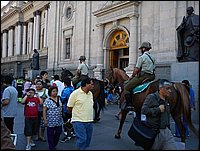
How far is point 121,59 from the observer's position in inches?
798

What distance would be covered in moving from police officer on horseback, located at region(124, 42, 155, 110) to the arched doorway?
11.9 meters

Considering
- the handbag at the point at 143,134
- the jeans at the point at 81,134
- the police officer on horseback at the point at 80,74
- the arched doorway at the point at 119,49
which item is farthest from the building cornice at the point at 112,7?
the handbag at the point at 143,134

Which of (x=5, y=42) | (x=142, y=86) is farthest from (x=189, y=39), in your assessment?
(x=5, y=42)

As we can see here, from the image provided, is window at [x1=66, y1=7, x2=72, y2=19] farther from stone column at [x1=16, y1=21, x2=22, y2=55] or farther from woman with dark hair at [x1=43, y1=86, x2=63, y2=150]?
woman with dark hair at [x1=43, y1=86, x2=63, y2=150]

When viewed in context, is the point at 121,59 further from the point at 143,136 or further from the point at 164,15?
the point at 143,136

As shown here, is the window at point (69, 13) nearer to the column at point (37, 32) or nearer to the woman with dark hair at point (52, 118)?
the column at point (37, 32)

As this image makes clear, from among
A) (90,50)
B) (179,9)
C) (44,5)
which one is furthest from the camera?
(44,5)

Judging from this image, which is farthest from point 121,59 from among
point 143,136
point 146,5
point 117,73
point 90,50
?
point 143,136

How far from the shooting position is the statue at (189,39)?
8.81m

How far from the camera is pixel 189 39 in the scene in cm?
903

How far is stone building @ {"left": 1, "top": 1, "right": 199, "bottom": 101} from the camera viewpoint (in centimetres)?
1495

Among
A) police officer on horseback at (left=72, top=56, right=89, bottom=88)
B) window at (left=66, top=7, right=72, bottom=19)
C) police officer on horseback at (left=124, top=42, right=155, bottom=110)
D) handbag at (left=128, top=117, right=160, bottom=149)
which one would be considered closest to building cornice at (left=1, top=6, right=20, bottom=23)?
window at (left=66, top=7, right=72, bottom=19)

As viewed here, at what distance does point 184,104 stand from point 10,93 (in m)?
4.12

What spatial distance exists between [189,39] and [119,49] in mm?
11361
